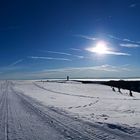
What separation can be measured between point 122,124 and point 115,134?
5.27ft

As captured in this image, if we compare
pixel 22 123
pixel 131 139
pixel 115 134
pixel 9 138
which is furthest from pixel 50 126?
pixel 131 139

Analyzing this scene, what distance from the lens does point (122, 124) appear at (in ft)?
26.8

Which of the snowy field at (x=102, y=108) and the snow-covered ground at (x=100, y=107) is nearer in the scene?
the snowy field at (x=102, y=108)

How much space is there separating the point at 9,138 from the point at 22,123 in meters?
2.19

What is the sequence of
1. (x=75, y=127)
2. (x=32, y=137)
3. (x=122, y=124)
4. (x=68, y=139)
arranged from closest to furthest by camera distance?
1. (x=68, y=139)
2. (x=32, y=137)
3. (x=75, y=127)
4. (x=122, y=124)

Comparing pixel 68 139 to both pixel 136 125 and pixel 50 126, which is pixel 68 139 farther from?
pixel 136 125

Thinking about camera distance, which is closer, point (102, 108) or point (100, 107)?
point (102, 108)

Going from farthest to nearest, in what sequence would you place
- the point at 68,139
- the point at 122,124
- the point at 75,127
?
the point at 122,124 < the point at 75,127 < the point at 68,139

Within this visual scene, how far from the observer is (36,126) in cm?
793

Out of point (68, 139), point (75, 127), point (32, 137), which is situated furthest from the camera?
point (75, 127)

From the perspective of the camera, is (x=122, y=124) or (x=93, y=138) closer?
(x=93, y=138)

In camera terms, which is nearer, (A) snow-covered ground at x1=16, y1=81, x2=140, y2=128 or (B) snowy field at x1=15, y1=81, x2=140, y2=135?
(B) snowy field at x1=15, y1=81, x2=140, y2=135

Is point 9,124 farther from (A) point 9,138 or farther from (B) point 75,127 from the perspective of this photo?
(B) point 75,127

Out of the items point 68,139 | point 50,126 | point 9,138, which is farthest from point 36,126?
point 68,139
